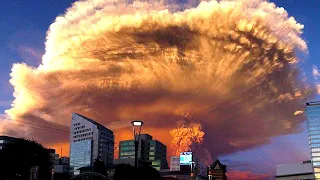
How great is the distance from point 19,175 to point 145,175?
32.7 metres

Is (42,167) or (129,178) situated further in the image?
(42,167)

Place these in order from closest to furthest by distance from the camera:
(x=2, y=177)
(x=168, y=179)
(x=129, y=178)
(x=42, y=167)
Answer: (x=2, y=177) → (x=129, y=178) → (x=42, y=167) → (x=168, y=179)

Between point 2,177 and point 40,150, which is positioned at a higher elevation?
point 40,150

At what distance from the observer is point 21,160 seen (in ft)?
354

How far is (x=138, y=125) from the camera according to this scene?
44094 millimetres

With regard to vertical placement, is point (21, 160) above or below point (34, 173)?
above

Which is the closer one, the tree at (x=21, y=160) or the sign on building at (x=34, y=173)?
the sign on building at (x=34, y=173)

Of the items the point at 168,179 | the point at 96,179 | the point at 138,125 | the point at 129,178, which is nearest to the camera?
the point at 138,125

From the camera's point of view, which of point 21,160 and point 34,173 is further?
point 21,160

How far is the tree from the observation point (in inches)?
4060

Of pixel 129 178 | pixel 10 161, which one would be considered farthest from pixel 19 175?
pixel 129 178

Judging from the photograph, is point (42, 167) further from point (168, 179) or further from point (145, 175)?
point (168, 179)

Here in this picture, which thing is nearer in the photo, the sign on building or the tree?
the sign on building

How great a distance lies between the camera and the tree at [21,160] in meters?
103
